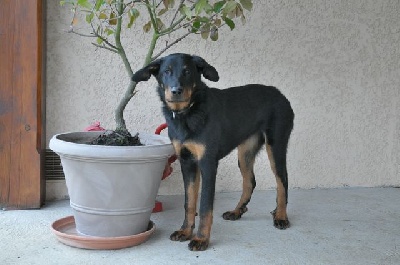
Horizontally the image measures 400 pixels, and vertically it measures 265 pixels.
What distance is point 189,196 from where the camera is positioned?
2.80 metres

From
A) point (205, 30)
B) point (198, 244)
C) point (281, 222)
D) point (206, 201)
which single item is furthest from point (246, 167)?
point (205, 30)

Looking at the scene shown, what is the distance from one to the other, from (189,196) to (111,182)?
511mm

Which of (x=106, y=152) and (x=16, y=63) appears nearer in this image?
(x=106, y=152)

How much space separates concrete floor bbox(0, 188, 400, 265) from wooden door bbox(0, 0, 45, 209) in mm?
180

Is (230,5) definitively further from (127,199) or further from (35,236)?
(35,236)

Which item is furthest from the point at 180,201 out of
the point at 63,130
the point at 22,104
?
the point at 22,104

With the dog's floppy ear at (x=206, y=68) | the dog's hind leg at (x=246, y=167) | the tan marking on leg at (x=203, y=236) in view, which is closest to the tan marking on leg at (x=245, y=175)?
the dog's hind leg at (x=246, y=167)

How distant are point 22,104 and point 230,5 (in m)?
1.53

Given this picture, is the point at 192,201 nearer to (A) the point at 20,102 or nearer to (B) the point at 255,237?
(B) the point at 255,237

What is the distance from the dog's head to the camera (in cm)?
248

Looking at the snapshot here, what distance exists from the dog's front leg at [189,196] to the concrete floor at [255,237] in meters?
0.09

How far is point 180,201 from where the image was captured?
358 cm

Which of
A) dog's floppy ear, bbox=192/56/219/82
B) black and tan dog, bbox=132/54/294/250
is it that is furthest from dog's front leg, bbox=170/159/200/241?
dog's floppy ear, bbox=192/56/219/82

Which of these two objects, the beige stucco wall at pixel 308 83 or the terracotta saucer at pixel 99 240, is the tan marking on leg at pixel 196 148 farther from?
the beige stucco wall at pixel 308 83
